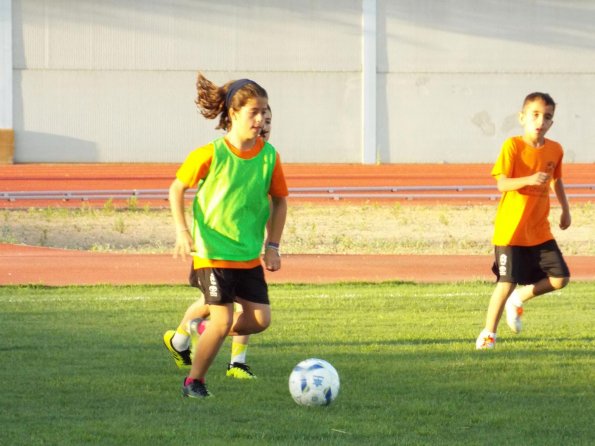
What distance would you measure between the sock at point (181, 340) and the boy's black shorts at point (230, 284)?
2.17 ft

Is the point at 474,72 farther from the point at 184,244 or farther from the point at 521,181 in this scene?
the point at 184,244

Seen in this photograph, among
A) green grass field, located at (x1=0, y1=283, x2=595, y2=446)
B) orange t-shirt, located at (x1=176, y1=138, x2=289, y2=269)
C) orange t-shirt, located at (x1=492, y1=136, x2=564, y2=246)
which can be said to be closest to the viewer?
green grass field, located at (x1=0, y1=283, x2=595, y2=446)

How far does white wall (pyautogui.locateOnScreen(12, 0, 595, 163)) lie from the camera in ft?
134

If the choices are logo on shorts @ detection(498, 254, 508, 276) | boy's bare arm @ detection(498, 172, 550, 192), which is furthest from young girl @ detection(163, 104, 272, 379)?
logo on shorts @ detection(498, 254, 508, 276)

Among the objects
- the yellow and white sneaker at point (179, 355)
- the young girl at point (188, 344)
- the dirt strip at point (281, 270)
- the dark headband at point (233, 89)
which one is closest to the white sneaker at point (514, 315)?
the young girl at point (188, 344)

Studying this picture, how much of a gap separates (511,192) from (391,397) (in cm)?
247

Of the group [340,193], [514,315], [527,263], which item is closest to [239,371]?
[527,263]

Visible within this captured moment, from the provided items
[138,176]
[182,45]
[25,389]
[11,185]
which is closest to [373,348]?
[25,389]

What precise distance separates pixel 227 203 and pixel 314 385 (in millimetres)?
1089

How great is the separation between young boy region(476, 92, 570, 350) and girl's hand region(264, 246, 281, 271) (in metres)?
2.19

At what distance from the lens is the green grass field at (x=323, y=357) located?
232 inches

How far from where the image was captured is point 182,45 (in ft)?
134

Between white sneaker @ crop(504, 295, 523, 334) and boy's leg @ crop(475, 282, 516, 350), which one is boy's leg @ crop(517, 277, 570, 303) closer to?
white sneaker @ crop(504, 295, 523, 334)

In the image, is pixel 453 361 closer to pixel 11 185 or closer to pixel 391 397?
pixel 391 397
